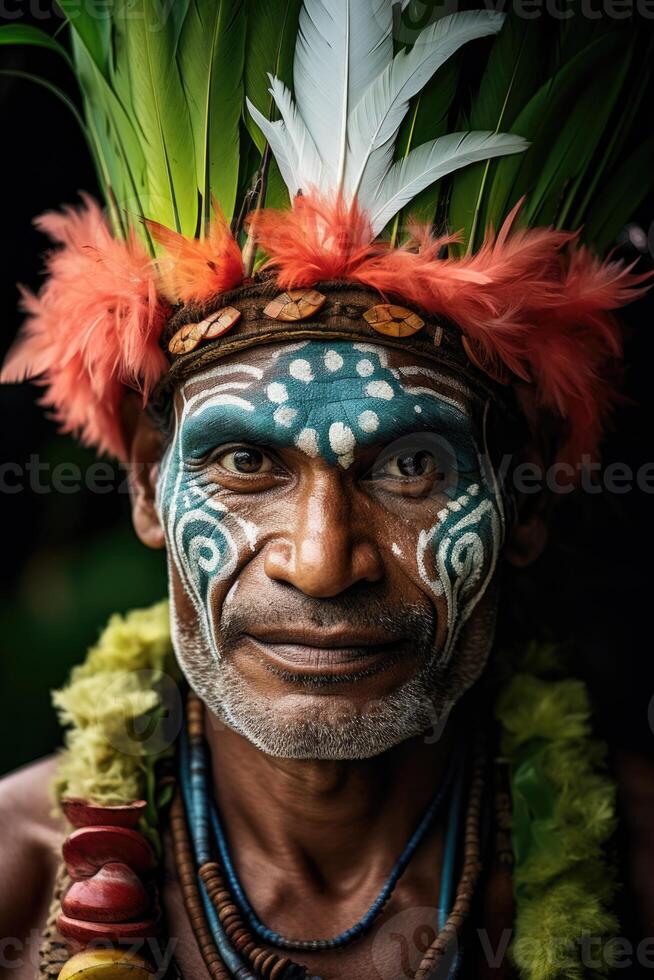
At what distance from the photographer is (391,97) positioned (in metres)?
2.18

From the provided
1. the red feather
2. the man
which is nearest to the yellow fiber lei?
the man

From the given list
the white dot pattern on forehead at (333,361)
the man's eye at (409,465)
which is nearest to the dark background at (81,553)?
the man's eye at (409,465)

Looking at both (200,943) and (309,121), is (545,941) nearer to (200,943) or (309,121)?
(200,943)

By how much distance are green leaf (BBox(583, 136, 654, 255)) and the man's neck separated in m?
1.31

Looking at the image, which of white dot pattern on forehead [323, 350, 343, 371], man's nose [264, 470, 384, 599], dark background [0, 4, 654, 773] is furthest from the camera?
dark background [0, 4, 654, 773]

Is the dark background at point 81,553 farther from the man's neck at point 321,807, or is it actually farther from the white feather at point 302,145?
the white feather at point 302,145

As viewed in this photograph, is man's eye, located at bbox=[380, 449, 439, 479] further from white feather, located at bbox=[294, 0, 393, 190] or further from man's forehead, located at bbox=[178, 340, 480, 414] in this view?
white feather, located at bbox=[294, 0, 393, 190]

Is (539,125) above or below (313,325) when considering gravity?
above

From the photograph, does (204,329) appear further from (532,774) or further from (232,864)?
(532,774)

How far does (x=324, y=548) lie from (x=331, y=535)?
0.03 m

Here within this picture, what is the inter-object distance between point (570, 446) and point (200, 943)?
4.84 feet

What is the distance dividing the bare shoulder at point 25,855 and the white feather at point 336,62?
169cm

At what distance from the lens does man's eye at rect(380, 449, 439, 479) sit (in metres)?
2.30

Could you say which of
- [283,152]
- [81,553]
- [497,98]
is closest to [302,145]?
[283,152]
